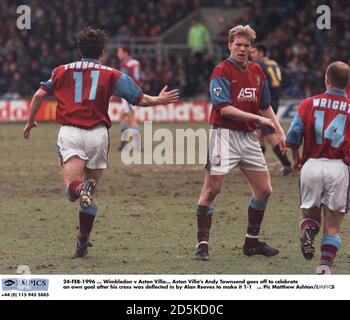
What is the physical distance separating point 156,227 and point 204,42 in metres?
21.9

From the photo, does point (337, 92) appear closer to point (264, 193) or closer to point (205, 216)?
point (264, 193)

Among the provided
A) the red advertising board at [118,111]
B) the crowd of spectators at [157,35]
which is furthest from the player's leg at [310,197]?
the crowd of spectators at [157,35]

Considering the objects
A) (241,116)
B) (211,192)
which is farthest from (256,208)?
(241,116)

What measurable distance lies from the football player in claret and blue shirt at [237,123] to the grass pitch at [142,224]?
0.60m

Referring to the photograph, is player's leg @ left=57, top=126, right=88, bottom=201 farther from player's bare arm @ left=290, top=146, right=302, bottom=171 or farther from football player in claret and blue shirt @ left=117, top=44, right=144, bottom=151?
football player in claret and blue shirt @ left=117, top=44, right=144, bottom=151

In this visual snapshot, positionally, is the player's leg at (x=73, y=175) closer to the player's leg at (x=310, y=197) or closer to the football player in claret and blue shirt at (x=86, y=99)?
the football player in claret and blue shirt at (x=86, y=99)

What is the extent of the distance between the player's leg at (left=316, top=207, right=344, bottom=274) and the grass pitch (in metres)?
0.65

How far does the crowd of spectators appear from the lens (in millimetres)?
31328

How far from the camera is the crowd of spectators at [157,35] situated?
103ft

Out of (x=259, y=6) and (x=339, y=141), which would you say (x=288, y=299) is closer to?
(x=339, y=141)

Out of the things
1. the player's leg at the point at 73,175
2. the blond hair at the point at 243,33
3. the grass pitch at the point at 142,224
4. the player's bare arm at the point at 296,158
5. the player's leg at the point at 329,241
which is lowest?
the grass pitch at the point at 142,224

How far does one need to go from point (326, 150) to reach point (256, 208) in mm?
1720

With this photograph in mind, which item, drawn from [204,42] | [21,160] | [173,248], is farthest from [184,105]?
[173,248]

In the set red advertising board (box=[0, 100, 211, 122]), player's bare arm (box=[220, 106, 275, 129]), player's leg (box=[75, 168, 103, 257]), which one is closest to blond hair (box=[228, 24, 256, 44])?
player's bare arm (box=[220, 106, 275, 129])
